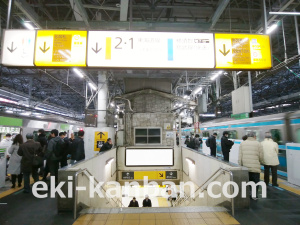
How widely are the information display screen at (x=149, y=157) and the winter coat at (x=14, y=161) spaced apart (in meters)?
6.26

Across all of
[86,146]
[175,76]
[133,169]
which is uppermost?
[175,76]

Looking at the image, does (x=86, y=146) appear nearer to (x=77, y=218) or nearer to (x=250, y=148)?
(x=77, y=218)

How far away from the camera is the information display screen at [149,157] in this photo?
1088 cm

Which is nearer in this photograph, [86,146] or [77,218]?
[77,218]

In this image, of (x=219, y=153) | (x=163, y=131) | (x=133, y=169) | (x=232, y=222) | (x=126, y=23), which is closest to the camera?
(x=232, y=222)

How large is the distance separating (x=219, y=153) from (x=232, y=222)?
10838 mm

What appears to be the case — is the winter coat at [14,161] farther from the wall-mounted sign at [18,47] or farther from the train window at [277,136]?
the train window at [277,136]

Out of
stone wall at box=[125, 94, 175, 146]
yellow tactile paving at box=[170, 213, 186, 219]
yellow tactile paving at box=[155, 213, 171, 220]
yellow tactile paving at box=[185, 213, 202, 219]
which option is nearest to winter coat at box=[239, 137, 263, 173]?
yellow tactile paving at box=[185, 213, 202, 219]

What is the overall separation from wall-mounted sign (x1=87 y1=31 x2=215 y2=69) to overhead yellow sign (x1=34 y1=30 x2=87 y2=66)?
180mm

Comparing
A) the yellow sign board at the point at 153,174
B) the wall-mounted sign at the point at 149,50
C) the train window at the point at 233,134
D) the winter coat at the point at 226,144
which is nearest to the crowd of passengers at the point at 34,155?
the wall-mounted sign at the point at 149,50

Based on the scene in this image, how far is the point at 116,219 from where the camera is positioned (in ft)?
10.7

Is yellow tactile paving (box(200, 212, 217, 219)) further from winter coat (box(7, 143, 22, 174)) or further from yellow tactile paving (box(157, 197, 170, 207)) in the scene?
yellow tactile paving (box(157, 197, 170, 207))

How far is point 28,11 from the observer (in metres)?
5.38

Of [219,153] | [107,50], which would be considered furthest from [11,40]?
[219,153]
